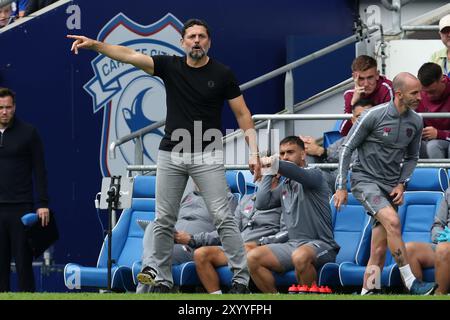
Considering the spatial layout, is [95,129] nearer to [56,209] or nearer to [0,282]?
[56,209]

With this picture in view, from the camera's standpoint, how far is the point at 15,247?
15328 millimetres

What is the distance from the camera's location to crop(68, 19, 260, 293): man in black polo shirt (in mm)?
12906

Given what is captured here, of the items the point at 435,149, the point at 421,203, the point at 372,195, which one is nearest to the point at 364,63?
the point at 435,149

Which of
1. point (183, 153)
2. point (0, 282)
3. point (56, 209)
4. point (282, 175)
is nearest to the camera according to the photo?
point (183, 153)

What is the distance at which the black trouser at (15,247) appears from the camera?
602 inches

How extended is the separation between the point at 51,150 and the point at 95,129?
0.55m

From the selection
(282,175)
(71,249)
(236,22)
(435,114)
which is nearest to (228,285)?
(282,175)

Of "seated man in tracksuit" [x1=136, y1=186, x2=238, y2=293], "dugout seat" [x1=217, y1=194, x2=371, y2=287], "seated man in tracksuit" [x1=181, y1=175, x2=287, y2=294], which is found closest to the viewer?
"dugout seat" [x1=217, y1=194, x2=371, y2=287]

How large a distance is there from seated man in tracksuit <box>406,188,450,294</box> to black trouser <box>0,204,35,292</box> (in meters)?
4.01

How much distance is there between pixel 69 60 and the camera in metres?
17.2

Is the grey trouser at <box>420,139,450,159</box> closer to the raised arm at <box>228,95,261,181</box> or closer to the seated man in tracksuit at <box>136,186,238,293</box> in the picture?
the seated man in tracksuit at <box>136,186,238,293</box>

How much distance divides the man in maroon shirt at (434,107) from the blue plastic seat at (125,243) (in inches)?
109

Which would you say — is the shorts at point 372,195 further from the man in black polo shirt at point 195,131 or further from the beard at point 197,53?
the beard at point 197,53

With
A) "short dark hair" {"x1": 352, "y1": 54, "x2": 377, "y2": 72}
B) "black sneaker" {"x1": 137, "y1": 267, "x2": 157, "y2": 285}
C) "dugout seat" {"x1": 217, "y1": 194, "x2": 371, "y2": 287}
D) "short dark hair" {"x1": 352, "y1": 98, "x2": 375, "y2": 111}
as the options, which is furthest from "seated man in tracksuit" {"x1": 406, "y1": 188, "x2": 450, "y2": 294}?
"black sneaker" {"x1": 137, "y1": 267, "x2": 157, "y2": 285}
